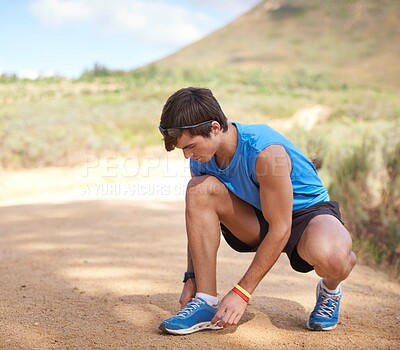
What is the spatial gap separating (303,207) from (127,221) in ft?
12.7

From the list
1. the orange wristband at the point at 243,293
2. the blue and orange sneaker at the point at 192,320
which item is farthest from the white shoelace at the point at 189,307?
the orange wristband at the point at 243,293

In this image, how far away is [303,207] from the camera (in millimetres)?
3141

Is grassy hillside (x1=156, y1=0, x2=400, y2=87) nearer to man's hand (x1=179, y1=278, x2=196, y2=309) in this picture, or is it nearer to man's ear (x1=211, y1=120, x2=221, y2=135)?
man's hand (x1=179, y1=278, x2=196, y2=309)

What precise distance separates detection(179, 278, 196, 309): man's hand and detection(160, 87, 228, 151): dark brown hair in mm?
791

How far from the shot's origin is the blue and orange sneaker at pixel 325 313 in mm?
3174

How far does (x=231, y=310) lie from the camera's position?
2.84 m

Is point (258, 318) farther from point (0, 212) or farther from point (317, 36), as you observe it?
point (317, 36)

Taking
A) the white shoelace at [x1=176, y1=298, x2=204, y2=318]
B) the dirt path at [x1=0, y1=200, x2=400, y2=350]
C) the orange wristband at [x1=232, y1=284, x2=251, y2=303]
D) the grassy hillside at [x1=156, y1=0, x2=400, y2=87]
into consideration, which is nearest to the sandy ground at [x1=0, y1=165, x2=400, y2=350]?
the dirt path at [x1=0, y1=200, x2=400, y2=350]

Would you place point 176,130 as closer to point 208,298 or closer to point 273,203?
point 273,203

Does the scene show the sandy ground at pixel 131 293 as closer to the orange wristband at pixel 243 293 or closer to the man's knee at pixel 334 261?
the orange wristband at pixel 243 293

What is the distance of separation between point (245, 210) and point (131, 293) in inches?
43.1

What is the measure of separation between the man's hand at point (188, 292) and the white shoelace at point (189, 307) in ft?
0.43

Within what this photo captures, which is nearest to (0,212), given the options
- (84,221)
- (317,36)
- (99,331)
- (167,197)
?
(84,221)

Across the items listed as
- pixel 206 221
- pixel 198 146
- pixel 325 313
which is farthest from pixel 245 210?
pixel 325 313
